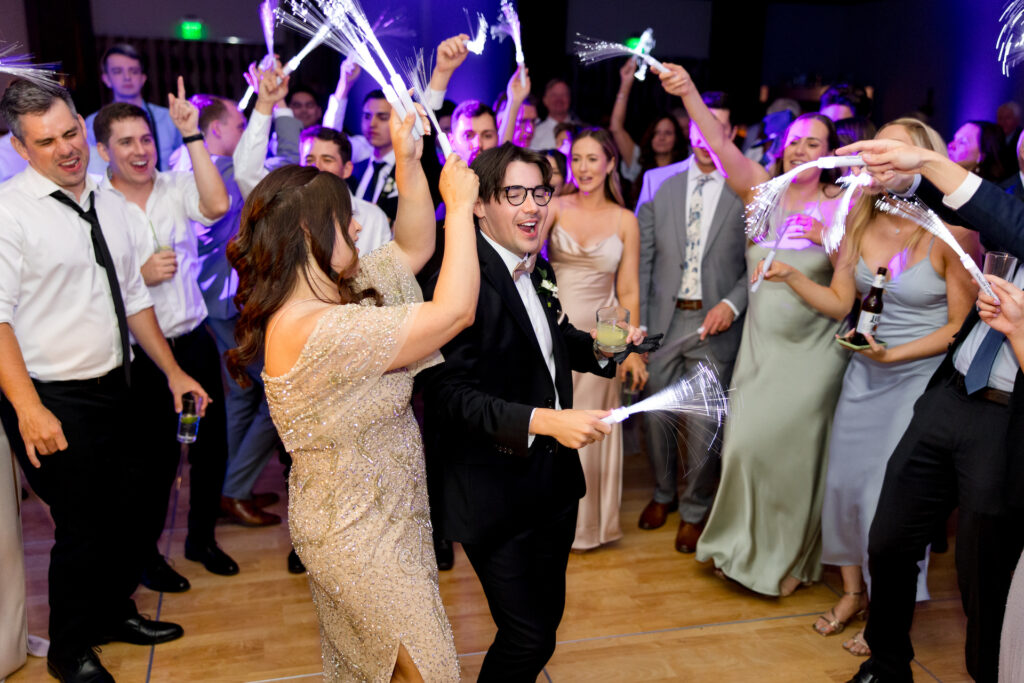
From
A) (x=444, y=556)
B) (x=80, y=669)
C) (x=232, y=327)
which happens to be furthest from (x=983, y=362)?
(x=232, y=327)

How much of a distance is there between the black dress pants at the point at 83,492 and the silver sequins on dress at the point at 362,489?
111cm

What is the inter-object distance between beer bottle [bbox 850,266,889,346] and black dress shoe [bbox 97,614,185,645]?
255 cm

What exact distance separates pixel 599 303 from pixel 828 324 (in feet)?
3.17

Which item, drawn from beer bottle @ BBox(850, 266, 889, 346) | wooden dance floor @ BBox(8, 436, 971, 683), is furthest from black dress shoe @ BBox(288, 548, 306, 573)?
beer bottle @ BBox(850, 266, 889, 346)

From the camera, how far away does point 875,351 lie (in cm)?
279

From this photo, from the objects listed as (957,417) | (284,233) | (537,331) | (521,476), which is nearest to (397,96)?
(284,233)

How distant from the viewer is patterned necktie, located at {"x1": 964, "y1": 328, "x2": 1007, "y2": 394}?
7.34 feet

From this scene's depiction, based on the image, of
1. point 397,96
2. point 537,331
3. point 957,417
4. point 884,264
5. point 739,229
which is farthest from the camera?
point 739,229

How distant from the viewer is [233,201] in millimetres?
3758

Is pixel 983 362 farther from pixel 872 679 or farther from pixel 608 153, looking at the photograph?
pixel 608 153

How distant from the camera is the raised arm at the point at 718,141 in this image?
312cm

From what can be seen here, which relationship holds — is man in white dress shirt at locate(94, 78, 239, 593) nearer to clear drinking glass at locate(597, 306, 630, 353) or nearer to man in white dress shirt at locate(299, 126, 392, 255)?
man in white dress shirt at locate(299, 126, 392, 255)

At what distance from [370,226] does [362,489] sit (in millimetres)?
1900

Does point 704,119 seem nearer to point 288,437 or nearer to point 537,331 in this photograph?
point 537,331
